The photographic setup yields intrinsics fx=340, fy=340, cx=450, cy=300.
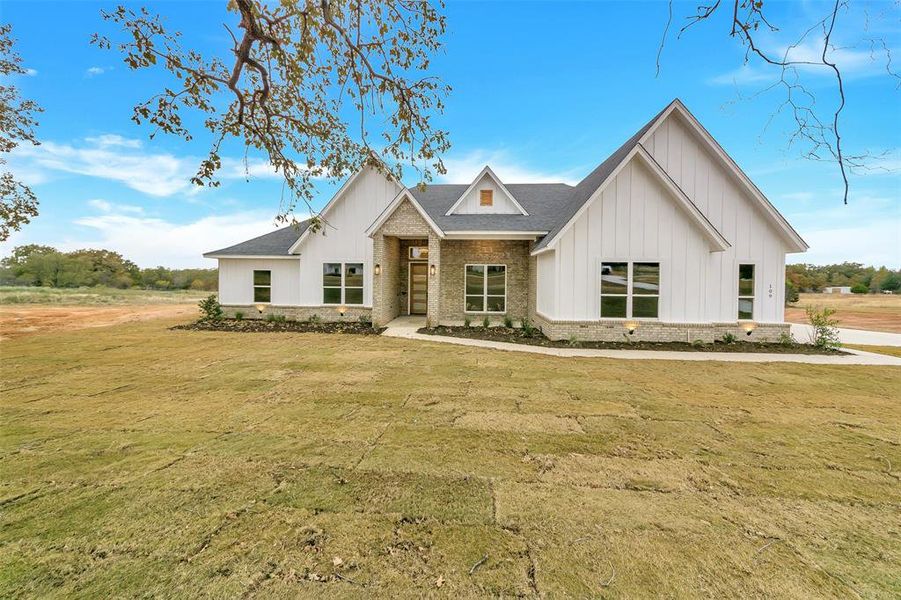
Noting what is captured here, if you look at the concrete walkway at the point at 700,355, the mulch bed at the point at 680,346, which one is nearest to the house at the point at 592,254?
the mulch bed at the point at 680,346

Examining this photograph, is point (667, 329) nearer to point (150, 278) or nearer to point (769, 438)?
point (769, 438)

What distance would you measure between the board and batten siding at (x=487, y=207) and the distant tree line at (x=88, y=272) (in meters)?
42.3

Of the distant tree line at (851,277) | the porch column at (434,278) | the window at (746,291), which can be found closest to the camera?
the window at (746,291)

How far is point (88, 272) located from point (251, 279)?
143ft

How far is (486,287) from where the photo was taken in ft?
48.1

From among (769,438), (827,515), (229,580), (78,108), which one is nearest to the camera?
(229,580)

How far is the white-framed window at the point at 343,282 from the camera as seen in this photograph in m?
14.9

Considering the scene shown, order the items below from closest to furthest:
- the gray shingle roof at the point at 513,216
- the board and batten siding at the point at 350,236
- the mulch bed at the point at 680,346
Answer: the mulch bed at the point at 680,346, the gray shingle roof at the point at 513,216, the board and batten siding at the point at 350,236

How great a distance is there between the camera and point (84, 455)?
12.2 feet

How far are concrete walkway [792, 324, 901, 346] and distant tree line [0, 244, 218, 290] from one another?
53.8 m

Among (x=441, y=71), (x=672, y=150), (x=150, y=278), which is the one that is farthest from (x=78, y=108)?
(x=150, y=278)

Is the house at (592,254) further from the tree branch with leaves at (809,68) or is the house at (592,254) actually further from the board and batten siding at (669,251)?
the tree branch with leaves at (809,68)

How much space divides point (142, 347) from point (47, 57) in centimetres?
805

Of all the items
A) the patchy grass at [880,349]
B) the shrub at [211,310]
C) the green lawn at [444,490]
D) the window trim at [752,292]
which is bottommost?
Result: the green lawn at [444,490]
